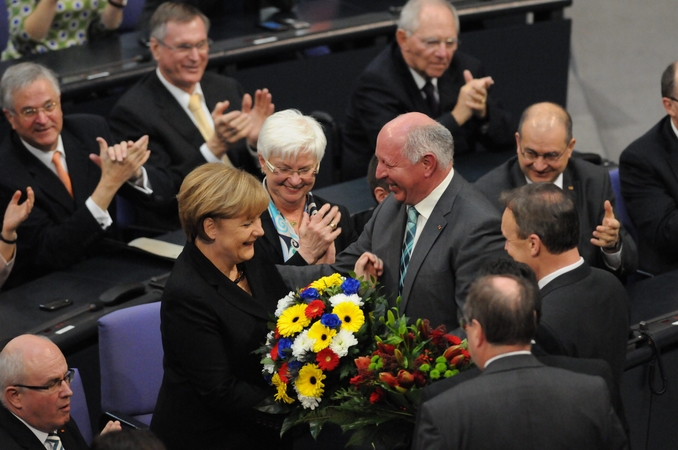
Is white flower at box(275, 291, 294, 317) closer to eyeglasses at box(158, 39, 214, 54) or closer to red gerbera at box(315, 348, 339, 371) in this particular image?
red gerbera at box(315, 348, 339, 371)

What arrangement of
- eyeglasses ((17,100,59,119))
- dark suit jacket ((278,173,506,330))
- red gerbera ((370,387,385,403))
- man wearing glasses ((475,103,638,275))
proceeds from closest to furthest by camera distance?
red gerbera ((370,387,385,403)) → dark suit jacket ((278,173,506,330)) → man wearing glasses ((475,103,638,275)) → eyeglasses ((17,100,59,119))

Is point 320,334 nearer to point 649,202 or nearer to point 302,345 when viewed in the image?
point 302,345

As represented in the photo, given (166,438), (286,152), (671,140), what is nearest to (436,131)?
(286,152)

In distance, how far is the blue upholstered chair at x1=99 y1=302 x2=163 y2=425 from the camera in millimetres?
4012

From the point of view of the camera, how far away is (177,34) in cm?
552

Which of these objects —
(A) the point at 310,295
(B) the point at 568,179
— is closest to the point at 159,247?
(A) the point at 310,295

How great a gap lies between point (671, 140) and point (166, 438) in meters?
2.93

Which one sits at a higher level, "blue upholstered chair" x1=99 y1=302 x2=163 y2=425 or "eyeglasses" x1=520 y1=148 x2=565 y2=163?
"eyeglasses" x1=520 y1=148 x2=565 y2=163

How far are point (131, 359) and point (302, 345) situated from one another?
1.08m

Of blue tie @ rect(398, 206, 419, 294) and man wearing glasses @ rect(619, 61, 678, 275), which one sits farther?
man wearing glasses @ rect(619, 61, 678, 275)

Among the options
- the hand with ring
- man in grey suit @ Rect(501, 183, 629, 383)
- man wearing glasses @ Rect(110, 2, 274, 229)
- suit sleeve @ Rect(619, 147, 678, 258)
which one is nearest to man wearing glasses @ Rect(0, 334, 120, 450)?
the hand with ring

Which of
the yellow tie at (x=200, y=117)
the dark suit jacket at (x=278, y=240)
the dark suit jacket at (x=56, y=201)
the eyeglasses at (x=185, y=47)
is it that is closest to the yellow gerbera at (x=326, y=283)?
the dark suit jacket at (x=278, y=240)

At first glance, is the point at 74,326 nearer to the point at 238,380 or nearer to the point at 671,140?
the point at 238,380

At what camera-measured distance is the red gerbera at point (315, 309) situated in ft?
10.8
